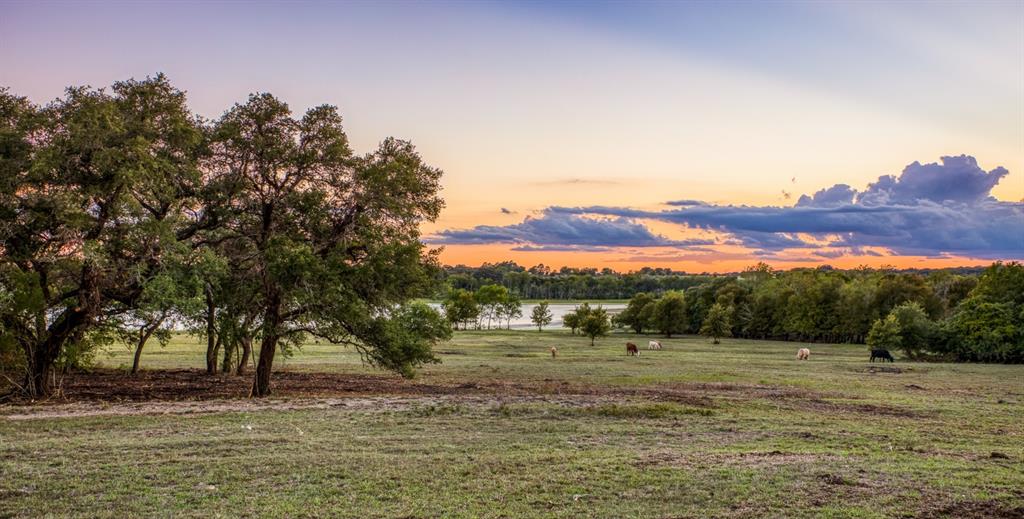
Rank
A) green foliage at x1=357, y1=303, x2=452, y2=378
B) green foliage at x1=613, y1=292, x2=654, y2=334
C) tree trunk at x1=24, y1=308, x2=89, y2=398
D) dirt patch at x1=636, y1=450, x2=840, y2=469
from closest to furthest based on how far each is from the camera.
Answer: dirt patch at x1=636, y1=450, x2=840, y2=469
tree trunk at x1=24, y1=308, x2=89, y2=398
green foliage at x1=357, y1=303, x2=452, y2=378
green foliage at x1=613, y1=292, x2=654, y2=334

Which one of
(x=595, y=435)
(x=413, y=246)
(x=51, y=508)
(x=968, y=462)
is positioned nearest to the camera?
(x=51, y=508)

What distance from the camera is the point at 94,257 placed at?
2083 centimetres

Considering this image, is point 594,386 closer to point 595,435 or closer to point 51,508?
point 595,435

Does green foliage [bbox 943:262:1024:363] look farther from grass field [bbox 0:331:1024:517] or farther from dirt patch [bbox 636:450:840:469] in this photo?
dirt patch [bbox 636:450:840:469]

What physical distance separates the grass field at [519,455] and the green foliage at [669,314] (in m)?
81.9

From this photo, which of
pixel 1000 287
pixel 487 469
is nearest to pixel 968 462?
pixel 487 469

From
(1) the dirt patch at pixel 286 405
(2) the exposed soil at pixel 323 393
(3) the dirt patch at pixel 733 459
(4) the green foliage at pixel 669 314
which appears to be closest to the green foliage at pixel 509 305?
(4) the green foliage at pixel 669 314

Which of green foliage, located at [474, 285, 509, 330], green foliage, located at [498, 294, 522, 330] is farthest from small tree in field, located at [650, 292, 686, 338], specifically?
green foliage, located at [498, 294, 522, 330]

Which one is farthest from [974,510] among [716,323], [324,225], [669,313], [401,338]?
[669,313]

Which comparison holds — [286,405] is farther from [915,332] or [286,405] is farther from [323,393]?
[915,332]

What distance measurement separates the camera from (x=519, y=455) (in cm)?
1470

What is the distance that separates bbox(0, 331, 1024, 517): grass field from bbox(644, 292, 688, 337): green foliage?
81.9 meters

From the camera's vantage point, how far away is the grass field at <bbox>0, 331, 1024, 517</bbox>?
35.3ft

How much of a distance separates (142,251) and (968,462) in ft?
80.2
